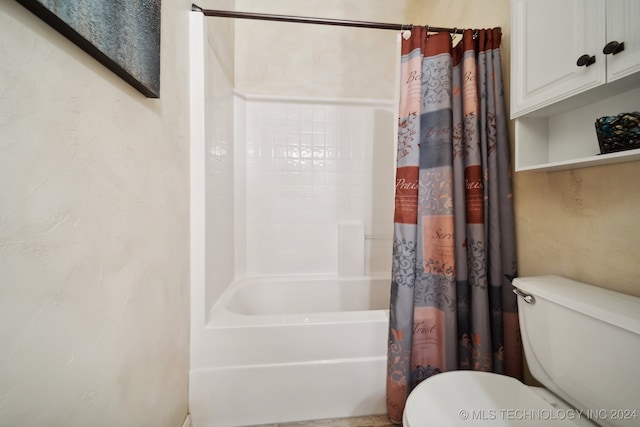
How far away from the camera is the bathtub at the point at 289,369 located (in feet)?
3.44

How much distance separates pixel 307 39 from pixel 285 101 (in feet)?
1.99

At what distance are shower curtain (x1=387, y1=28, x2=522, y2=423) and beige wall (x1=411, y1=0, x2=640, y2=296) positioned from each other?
0.07 metres

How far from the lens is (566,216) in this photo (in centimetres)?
86

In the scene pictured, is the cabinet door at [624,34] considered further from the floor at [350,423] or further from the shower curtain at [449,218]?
the floor at [350,423]

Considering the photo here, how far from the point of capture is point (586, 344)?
0.62 m

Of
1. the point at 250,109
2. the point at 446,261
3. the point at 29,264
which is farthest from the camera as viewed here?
the point at 250,109

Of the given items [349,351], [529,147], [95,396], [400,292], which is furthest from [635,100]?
[95,396]

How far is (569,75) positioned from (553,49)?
0.12 meters

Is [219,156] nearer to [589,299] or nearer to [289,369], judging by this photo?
[289,369]

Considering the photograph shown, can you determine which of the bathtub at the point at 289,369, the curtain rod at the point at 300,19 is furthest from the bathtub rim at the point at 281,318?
the curtain rod at the point at 300,19

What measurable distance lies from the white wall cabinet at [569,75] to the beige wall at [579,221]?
87 millimetres

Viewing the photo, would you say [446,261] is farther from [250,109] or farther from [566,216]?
[250,109]

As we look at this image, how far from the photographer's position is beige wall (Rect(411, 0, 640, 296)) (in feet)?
2.28

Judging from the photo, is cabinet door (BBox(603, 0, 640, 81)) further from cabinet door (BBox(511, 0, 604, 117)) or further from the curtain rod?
the curtain rod
